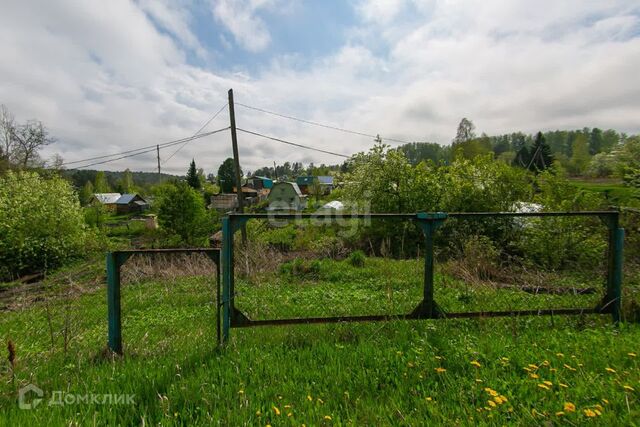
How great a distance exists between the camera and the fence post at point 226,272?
280 cm

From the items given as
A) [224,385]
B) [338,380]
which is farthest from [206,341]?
[338,380]

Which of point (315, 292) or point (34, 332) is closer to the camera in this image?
point (34, 332)

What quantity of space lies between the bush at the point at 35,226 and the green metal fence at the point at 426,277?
66.5 ft

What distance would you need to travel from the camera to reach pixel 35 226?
17125 millimetres

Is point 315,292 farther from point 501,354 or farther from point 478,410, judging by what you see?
point 478,410

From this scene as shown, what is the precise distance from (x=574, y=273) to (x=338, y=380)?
6624mm

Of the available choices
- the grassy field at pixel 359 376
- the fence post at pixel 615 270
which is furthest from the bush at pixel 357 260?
the fence post at pixel 615 270

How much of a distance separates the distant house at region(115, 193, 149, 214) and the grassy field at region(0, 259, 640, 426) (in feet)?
246

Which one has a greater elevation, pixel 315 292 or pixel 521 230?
pixel 521 230

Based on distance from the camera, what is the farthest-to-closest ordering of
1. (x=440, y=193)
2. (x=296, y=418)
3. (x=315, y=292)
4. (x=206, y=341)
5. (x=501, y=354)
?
(x=440, y=193) < (x=315, y=292) < (x=206, y=341) < (x=501, y=354) < (x=296, y=418)

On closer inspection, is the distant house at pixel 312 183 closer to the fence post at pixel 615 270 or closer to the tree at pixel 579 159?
the tree at pixel 579 159

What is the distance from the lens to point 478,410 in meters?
1.79

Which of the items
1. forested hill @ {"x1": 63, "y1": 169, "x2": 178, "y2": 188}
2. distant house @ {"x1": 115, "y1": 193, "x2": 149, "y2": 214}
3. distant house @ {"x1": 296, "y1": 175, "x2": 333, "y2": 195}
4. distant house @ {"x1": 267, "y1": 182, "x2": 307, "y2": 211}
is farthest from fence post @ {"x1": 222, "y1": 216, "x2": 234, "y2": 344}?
distant house @ {"x1": 115, "y1": 193, "x2": 149, "y2": 214}

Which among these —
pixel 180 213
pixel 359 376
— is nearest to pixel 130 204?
pixel 180 213
